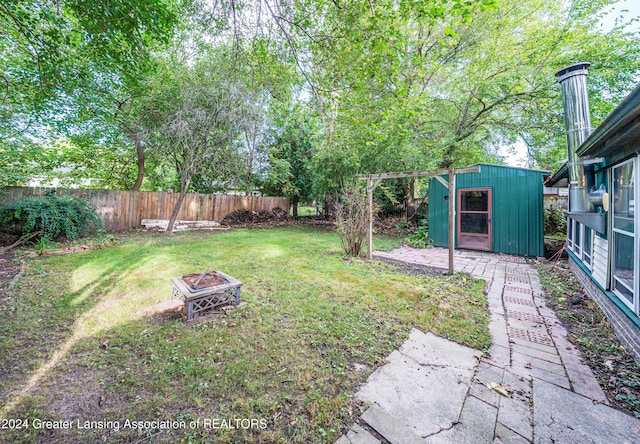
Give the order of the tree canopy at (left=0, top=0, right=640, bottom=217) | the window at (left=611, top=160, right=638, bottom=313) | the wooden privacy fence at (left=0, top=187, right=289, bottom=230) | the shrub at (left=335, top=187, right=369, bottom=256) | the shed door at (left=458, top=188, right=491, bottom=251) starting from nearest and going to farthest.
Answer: the window at (left=611, top=160, right=638, bottom=313)
the tree canopy at (left=0, top=0, right=640, bottom=217)
the shrub at (left=335, top=187, right=369, bottom=256)
the wooden privacy fence at (left=0, top=187, right=289, bottom=230)
the shed door at (left=458, top=188, right=491, bottom=251)

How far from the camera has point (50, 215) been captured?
18.6 ft

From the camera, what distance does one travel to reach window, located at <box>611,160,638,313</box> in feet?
7.70

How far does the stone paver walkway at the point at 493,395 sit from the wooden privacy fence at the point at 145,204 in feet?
30.3

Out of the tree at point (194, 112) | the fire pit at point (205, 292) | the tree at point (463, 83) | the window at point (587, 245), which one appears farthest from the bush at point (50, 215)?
the window at point (587, 245)

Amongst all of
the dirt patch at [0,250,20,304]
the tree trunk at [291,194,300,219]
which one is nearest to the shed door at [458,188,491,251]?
the tree trunk at [291,194,300,219]

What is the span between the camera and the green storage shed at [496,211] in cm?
593

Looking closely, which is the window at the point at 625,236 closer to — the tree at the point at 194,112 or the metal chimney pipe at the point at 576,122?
the metal chimney pipe at the point at 576,122

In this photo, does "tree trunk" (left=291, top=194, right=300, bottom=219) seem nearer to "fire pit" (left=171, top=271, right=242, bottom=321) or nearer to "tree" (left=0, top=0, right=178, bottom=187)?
"tree" (left=0, top=0, right=178, bottom=187)

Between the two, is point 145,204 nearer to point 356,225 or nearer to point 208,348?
point 356,225

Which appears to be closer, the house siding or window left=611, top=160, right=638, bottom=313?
the house siding

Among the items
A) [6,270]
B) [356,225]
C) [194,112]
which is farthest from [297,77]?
[6,270]

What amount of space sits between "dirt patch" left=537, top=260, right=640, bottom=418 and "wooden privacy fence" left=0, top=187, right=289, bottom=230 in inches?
418

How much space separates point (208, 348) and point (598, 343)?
3720 mm

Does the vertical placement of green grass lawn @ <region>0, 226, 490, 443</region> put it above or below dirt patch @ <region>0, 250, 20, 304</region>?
below
